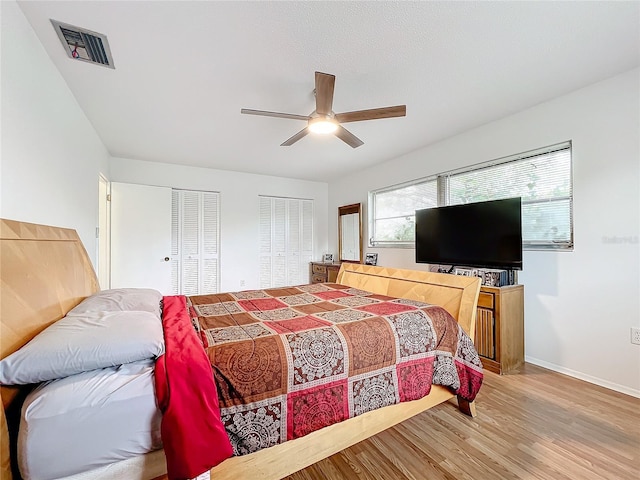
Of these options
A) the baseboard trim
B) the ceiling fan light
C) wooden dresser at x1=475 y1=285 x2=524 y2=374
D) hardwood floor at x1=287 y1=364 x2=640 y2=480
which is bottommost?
hardwood floor at x1=287 y1=364 x2=640 y2=480

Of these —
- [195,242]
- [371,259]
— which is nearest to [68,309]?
[195,242]

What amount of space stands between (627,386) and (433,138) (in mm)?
2929

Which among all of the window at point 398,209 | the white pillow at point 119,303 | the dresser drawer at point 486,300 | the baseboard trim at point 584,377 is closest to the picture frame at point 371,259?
the window at point 398,209

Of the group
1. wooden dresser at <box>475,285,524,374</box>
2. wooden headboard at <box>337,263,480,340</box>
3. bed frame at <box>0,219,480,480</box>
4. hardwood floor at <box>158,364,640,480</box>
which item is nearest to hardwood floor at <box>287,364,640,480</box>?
hardwood floor at <box>158,364,640,480</box>

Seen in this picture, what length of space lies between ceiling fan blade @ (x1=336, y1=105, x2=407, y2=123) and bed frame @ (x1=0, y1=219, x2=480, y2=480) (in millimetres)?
1351

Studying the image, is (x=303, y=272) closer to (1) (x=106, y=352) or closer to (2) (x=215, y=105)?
(2) (x=215, y=105)

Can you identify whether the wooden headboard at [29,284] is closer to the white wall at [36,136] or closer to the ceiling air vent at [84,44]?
the white wall at [36,136]

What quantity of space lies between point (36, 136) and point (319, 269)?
14.1 feet

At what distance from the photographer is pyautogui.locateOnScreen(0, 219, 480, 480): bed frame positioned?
3.44ft

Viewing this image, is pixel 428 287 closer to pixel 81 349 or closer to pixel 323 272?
pixel 81 349

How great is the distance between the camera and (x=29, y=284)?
132 cm

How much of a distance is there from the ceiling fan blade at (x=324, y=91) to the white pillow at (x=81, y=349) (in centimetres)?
170

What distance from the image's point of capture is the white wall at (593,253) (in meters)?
2.23

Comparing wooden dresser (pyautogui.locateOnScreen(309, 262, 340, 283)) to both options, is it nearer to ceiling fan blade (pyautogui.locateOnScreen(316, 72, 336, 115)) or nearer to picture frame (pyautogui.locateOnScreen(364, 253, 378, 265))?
picture frame (pyautogui.locateOnScreen(364, 253, 378, 265))
